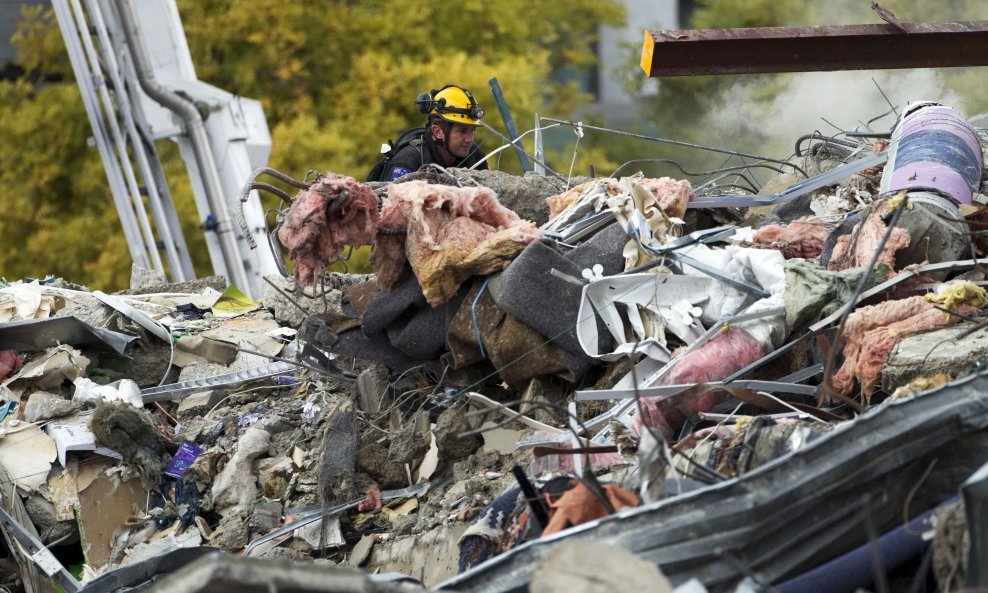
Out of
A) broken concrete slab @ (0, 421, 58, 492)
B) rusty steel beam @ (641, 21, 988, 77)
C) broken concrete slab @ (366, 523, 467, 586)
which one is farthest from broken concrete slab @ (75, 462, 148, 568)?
rusty steel beam @ (641, 21, 988, 77)

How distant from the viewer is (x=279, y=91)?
14.7 m

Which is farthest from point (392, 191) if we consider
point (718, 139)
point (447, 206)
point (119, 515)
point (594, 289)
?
point (718, 139)

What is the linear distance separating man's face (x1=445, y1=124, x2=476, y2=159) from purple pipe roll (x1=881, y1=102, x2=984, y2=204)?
2650 mm

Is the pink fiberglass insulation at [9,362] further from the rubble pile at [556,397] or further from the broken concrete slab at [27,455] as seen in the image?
the broken concrete slab at [27,455]

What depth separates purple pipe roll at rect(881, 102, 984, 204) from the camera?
5289mm

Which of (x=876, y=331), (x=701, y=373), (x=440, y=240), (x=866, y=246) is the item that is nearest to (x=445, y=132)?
(x=440, y=240)

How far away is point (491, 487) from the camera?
459 cm

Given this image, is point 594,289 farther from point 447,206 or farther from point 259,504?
point 259,504

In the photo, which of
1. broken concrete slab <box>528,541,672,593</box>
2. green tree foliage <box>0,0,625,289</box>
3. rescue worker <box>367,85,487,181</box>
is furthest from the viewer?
green tree foliage <box>0,0,625,289</box>

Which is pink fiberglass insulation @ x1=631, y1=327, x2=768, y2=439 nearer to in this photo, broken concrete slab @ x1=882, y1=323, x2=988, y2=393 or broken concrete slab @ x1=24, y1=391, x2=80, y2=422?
broken concrete slab @ x1=882, y1=323, x2=988, y2=393

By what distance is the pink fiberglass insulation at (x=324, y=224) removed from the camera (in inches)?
188

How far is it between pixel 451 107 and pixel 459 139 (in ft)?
0.68

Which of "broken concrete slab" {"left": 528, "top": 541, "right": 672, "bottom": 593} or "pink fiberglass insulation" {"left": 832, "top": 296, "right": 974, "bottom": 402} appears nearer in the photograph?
"broken concrete slab" {"left": 528, "top": 541, "right": 672, "bottom": 593}

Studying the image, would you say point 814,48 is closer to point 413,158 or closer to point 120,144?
point 413,158
